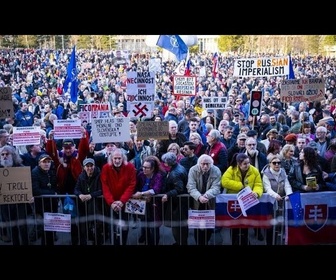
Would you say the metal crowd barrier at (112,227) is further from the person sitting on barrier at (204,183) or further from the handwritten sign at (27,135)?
the handwritten sign at (27,135)

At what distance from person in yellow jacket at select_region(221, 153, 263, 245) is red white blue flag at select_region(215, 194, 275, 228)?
11 cm

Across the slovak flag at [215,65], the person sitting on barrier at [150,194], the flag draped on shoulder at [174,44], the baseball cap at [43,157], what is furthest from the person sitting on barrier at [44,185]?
the slovak flag at [215,65]

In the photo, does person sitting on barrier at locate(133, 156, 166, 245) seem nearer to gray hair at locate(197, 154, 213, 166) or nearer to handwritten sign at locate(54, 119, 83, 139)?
gray hair at locate(197, 154, 213, 166)

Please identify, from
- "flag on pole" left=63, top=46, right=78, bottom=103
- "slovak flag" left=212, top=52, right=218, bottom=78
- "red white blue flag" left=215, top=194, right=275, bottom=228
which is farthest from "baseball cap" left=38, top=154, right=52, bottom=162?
"slovak flag" left=212, top=52, right=218, bottom=78

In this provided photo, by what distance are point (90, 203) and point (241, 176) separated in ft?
6.11

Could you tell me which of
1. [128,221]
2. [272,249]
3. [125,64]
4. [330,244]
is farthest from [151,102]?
[330,244]

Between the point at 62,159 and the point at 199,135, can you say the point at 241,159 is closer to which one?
the point at 199,135

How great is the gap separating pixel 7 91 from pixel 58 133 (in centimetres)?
78

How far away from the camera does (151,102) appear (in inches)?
253

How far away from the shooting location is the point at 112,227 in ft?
22.1

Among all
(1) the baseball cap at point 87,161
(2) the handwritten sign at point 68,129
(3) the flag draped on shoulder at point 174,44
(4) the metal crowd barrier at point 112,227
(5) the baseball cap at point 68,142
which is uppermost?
(3) the flag draped on shoulder at point 174,44

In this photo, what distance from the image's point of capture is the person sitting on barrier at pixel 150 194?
6.54 meters

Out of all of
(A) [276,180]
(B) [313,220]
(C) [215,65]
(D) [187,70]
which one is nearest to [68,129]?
(D) [187,70]

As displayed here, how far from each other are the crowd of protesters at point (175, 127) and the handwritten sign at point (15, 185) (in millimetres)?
122
